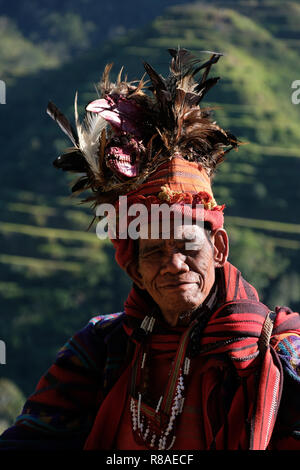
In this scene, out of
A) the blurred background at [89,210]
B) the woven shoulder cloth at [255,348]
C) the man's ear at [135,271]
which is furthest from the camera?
the blurred background at [89,210]

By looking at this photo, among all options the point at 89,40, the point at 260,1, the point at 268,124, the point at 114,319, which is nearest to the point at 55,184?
the point at 268,124

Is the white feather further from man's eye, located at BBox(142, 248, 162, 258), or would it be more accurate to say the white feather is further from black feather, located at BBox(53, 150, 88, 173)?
man's eye, located at BBox(142, 248, 162, 258)

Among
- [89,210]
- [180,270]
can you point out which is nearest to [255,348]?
[180,270]

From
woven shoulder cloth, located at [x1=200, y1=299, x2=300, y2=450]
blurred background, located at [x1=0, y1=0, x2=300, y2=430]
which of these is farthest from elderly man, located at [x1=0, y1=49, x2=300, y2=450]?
blurred background, located at [x1=0, y1=0, x2=300, y2=430]

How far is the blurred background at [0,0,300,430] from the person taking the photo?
63.4 feet

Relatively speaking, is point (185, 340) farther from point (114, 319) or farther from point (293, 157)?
point (293, 157)

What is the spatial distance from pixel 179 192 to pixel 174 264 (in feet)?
0.58

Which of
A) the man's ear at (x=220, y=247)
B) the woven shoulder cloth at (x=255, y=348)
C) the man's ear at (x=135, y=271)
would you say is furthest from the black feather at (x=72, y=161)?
the woven shoulder cloth at (x=255, y=348)

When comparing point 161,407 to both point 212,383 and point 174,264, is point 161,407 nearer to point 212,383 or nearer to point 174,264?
point 212,383

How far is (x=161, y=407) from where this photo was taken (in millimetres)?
1703

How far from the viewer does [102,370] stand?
189 centimetres

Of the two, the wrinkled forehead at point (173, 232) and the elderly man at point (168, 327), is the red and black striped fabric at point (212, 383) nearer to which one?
the elderly man at point (168, 327)

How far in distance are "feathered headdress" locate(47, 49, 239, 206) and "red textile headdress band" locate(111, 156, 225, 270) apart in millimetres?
23

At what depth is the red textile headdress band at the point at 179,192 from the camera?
1.68 metres
